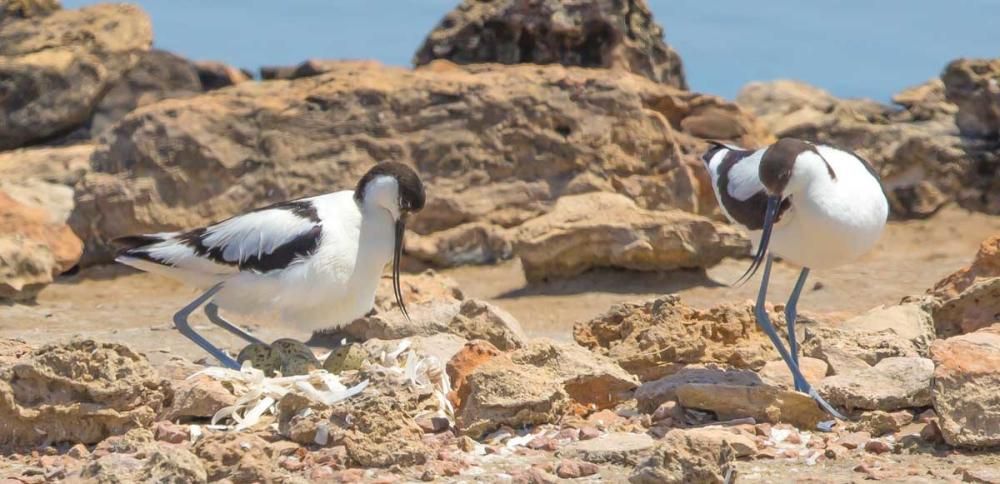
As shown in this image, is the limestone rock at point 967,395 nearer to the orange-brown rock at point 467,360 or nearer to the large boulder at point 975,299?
the large boulder at point 975,299

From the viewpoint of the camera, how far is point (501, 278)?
13.4 m

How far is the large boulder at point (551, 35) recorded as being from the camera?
1572cm

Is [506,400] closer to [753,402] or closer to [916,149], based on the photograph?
[753,402]

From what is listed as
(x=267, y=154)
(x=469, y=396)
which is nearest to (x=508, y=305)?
(x=267, y=154)

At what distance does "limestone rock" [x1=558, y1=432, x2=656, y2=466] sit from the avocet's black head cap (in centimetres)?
203

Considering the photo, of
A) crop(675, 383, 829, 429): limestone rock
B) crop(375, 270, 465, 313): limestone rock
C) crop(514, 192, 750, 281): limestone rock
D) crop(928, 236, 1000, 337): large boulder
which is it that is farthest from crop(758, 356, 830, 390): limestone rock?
crop(514, 192, 750, 281): limestone rock

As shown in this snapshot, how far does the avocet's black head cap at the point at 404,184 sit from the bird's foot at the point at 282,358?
0.93m

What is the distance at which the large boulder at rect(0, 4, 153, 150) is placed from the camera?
16891 millimetres

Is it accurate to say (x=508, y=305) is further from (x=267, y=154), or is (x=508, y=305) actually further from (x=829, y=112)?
(x=829, y=112)

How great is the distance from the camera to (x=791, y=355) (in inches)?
281

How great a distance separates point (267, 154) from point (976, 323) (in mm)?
7995

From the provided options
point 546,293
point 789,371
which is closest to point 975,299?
point 789,371

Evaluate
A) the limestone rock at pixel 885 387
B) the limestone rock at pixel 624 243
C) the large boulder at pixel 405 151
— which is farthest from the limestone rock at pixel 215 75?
the limestone rock at pixel 885 387

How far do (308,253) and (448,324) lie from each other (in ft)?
4.27
